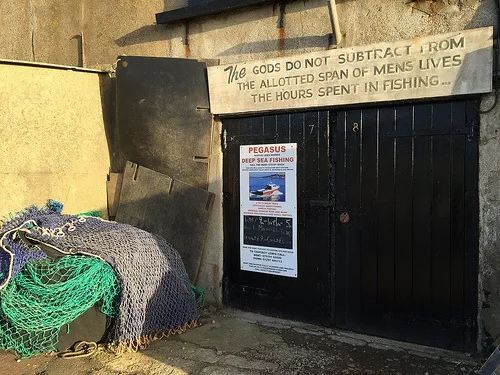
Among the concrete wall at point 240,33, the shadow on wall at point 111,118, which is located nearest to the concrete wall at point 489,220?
the concrete wall at point 240,33

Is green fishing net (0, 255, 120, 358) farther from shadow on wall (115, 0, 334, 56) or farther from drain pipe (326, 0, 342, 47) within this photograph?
drain pipe (326, 0, 342, 47)

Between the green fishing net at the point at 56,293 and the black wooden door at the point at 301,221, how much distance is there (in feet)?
5.38

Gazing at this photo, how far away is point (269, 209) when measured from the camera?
5047mm

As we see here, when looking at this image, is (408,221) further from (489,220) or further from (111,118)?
(111,118)

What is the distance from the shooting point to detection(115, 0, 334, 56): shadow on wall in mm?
4668

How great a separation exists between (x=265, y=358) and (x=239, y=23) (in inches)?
136

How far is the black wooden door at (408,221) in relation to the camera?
3.99m

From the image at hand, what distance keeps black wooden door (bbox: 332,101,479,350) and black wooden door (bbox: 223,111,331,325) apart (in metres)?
0.14

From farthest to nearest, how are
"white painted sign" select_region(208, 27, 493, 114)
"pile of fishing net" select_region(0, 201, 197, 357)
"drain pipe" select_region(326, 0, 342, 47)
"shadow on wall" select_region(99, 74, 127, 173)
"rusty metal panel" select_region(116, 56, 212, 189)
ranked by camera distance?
"shadow on wall" select_region(99, 74, 127, 173) → "rusty metal panel" select_region(116, 56, 212, 189) → "drain pipe" select_region(326, 0, 342, 47) → "pile of fishing net" select_region(0, 201, 197, 357) → "white painted sign" select_region(208, 27, 493, 114)

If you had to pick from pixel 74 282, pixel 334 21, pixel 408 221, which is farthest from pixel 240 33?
pixel 74 282

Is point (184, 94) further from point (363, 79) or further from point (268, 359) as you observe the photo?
Answer: point (268, 359)

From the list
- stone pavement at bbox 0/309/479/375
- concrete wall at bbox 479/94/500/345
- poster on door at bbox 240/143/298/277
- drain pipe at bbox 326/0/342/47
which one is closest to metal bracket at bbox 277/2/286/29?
drain pipe at bbox 326/0/342/47

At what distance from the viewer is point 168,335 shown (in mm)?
4578

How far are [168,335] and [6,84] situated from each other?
323 cm
